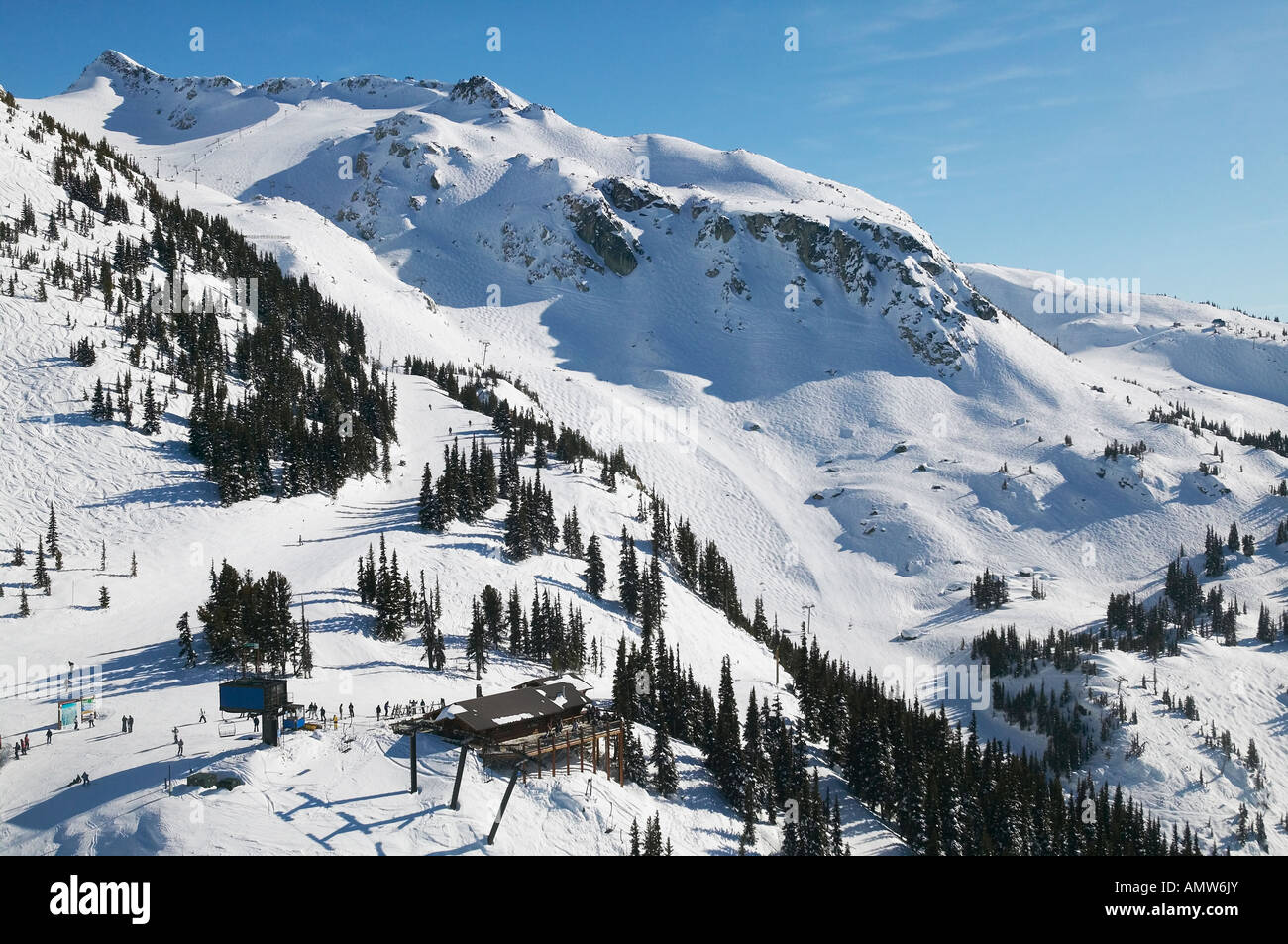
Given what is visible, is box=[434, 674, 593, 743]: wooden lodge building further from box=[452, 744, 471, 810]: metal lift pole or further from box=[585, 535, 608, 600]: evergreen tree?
box=[585, 535, 608, 600]: evergreen tree

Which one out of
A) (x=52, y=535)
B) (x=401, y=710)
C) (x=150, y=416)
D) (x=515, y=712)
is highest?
(x=150, y=416)

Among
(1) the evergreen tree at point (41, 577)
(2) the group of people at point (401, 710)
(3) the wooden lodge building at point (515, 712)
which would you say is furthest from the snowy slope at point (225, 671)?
(3) the wooden lodge building at point (515, 712)

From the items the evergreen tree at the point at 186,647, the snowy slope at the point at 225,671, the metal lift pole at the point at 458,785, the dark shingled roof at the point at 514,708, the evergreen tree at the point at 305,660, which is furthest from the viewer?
the evergreen tree at the point at 305,660

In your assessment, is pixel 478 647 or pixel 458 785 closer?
pixel 458 785

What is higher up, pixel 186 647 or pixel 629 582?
pixel 186 647

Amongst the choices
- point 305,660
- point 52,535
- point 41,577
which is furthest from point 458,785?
point 52,535

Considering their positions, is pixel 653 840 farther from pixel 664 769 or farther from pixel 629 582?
pixel 629 582

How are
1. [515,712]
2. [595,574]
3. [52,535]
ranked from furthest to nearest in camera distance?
[595,574]
[52,535]
[515,712]

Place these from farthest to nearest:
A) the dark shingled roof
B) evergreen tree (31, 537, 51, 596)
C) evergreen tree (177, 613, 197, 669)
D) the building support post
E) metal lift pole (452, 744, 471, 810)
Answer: evergreen tree (31, 537, 51, 596) < evergreen tree (177, 613, 197, 669) < the dark shingled roof < the building support post < metal lift pole (452, 744, 471, 810)

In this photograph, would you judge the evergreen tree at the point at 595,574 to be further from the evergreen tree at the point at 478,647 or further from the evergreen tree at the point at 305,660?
the evergreen tree at the point at 305,660

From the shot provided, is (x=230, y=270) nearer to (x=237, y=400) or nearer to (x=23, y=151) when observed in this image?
(x=23, y=151)

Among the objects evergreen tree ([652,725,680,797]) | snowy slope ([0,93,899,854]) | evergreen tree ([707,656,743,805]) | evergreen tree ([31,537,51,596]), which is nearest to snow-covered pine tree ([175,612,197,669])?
snowy slope ([0,93,899,854])
